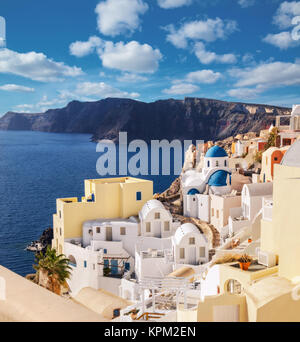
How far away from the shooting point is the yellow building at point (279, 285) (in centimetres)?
759

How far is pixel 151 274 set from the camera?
72.2 ft

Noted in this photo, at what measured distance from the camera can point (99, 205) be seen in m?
27.2

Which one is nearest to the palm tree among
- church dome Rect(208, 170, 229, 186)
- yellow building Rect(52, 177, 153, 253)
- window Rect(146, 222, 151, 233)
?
yellow building Rect(52, 177, 153, 253)

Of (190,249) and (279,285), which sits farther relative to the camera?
(190,249)

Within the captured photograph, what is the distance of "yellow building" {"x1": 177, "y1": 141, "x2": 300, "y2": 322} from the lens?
24.9 ft

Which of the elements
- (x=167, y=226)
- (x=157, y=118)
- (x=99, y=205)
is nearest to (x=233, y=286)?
(x=167, y=226)

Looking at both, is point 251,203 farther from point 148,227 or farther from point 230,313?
point 230,313

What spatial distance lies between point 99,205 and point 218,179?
10617mm

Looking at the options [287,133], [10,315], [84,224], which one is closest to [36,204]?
[84,224]

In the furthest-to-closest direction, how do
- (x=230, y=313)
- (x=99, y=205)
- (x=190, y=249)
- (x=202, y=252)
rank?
(x=99, y=205) < (x=202, y=252) < (x=190, y=249) < (x=230, y=313)

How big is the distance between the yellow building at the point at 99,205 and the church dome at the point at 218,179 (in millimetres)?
6064

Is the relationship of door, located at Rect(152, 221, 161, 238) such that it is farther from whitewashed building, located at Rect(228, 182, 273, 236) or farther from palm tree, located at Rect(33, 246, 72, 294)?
palm tree, located at Rect(33, 246, 72, 294)

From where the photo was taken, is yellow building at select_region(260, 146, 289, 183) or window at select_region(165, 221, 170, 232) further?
yellow building at select_region(260, 146, 289, 183)

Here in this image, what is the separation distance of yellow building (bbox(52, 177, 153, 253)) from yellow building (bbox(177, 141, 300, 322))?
56.1 feet
